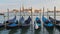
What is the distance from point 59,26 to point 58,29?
0.37 meters

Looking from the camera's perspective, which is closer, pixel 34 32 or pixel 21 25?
pixel 34 32

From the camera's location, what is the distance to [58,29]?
13.4 meters

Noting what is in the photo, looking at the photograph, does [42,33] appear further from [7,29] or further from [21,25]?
[7,29]

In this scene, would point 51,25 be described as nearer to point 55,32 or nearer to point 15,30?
point 55,32

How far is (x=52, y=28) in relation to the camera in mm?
13172

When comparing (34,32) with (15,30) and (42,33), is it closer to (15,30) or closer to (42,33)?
(42,33)

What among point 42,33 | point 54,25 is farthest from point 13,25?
point 54,25

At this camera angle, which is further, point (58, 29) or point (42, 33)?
point (58, 29)

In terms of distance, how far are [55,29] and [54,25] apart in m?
0.89

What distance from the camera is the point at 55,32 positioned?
12.6m

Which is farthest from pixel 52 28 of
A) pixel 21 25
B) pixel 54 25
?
pixel 21 25

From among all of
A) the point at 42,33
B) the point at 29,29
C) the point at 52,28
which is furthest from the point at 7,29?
the point at 52,28

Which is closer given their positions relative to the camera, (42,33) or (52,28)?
(42,33)

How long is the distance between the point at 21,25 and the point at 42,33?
83.4 inches
